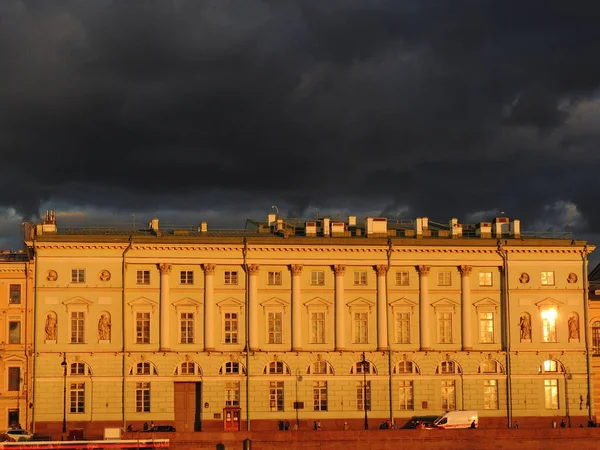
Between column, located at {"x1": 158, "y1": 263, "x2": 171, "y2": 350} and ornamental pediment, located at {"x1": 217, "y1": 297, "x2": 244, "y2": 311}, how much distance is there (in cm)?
325

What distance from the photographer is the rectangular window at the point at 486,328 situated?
8144cm

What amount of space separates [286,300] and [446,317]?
1017 cm

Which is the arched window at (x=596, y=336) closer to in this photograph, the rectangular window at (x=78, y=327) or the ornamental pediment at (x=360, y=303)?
the ornamental pediment at (x=360, y=303)

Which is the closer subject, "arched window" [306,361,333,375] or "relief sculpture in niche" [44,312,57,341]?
"relief sculpture in niche" [44,312,57,341]

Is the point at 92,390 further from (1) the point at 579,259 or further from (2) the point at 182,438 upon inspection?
(1) the point at 579,259

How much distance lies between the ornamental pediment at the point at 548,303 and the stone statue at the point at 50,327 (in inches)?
1180

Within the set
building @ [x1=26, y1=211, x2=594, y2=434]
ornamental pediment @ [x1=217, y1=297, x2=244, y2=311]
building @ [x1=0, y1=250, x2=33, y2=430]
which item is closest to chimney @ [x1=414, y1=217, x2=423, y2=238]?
building @ [x1=26, y1=211, x2=594, y2=434]

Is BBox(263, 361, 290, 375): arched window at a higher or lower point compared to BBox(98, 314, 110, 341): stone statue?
lower

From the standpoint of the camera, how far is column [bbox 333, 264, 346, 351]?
79812 millimetres

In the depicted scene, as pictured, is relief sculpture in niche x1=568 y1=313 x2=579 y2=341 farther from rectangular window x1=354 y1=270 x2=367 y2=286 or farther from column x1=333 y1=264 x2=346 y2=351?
column x1=333 y1=264 x2=346 y2=351

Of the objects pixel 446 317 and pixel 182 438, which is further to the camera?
pixel 446 317

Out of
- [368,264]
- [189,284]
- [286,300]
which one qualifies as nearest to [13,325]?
[189,284]

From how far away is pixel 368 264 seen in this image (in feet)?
265

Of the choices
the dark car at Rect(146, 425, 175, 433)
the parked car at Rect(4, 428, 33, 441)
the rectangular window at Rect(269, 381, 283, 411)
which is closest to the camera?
the parked car at Rect(4, 428, 33, 441)
